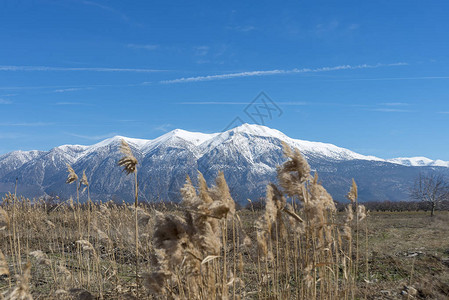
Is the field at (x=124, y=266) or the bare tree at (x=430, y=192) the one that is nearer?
the field at (x=124, y=266)

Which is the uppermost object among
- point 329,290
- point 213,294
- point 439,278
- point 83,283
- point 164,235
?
point 164,235

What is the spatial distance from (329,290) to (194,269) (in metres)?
1.90

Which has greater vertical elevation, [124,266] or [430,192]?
[124,266]

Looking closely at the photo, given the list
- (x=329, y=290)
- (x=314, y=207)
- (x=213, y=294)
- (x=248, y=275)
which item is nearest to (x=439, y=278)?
(x=248, y=275)

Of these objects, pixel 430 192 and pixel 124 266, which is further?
pixel 430 192

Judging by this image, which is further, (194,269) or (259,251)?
(259,251)

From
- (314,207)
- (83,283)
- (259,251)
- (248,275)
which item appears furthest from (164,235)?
(248,275)

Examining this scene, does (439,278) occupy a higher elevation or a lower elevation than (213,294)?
lower

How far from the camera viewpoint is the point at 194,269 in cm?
256

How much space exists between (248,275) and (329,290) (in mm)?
2892

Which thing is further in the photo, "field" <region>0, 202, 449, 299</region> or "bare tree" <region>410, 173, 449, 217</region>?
"bare tree" <region>410, 173, 449, 217</region>

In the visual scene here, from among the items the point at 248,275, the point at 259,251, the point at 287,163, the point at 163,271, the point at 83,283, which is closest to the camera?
the point at 163,271

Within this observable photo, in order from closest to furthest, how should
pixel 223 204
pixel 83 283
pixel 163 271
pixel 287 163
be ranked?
1. pixel 223 204
2. pixel 163 271
3. pixel 287 163
4. pixel 83 283

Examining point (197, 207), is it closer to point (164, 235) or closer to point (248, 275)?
point (164, 235)
